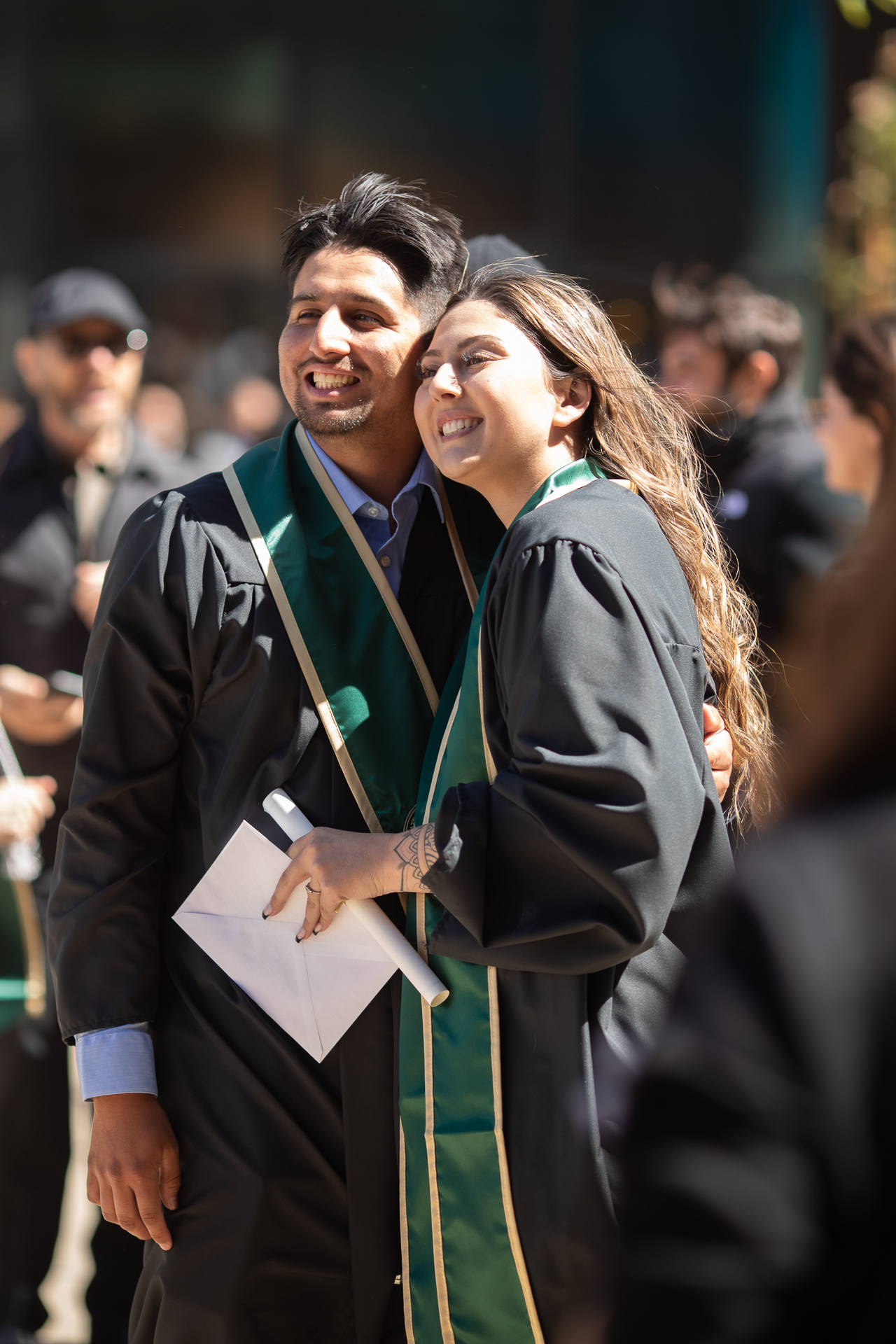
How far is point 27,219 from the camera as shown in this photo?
7.80m

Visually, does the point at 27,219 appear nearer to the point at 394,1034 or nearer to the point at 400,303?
the point at 400,303

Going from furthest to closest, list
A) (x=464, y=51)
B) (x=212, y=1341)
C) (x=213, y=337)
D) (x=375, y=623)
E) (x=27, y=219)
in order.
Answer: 1. (x=213, y=337)
2. (x=27, y=219)
3. (x=464, y=51)
4. (x=375, y=623)
5. (x=212, y=1341)

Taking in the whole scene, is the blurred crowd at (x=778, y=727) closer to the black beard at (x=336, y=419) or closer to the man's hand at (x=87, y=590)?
the man's hand at (x=87, y=590)

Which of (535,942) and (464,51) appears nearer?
(535,942)

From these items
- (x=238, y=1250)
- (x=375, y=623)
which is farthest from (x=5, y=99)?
(x=238, y=1250)

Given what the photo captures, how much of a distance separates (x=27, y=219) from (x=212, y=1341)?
733 centimetres

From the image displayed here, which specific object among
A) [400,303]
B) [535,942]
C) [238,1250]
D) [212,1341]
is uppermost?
[400,303]

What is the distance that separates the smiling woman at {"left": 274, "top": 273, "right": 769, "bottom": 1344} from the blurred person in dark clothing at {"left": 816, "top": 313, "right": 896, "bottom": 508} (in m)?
1.64

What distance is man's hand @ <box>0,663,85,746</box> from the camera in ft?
11.1

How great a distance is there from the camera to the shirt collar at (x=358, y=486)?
2.14 m

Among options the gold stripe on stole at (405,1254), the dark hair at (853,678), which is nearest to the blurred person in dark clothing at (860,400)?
the gold stripe on stole at (405,1254)

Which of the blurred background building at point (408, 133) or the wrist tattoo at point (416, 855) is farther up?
the blurred background building at point (408, 133)

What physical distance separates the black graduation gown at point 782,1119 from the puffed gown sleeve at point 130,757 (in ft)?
4.37

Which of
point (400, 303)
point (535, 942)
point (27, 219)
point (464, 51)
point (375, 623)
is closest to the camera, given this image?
point (535, 942)
